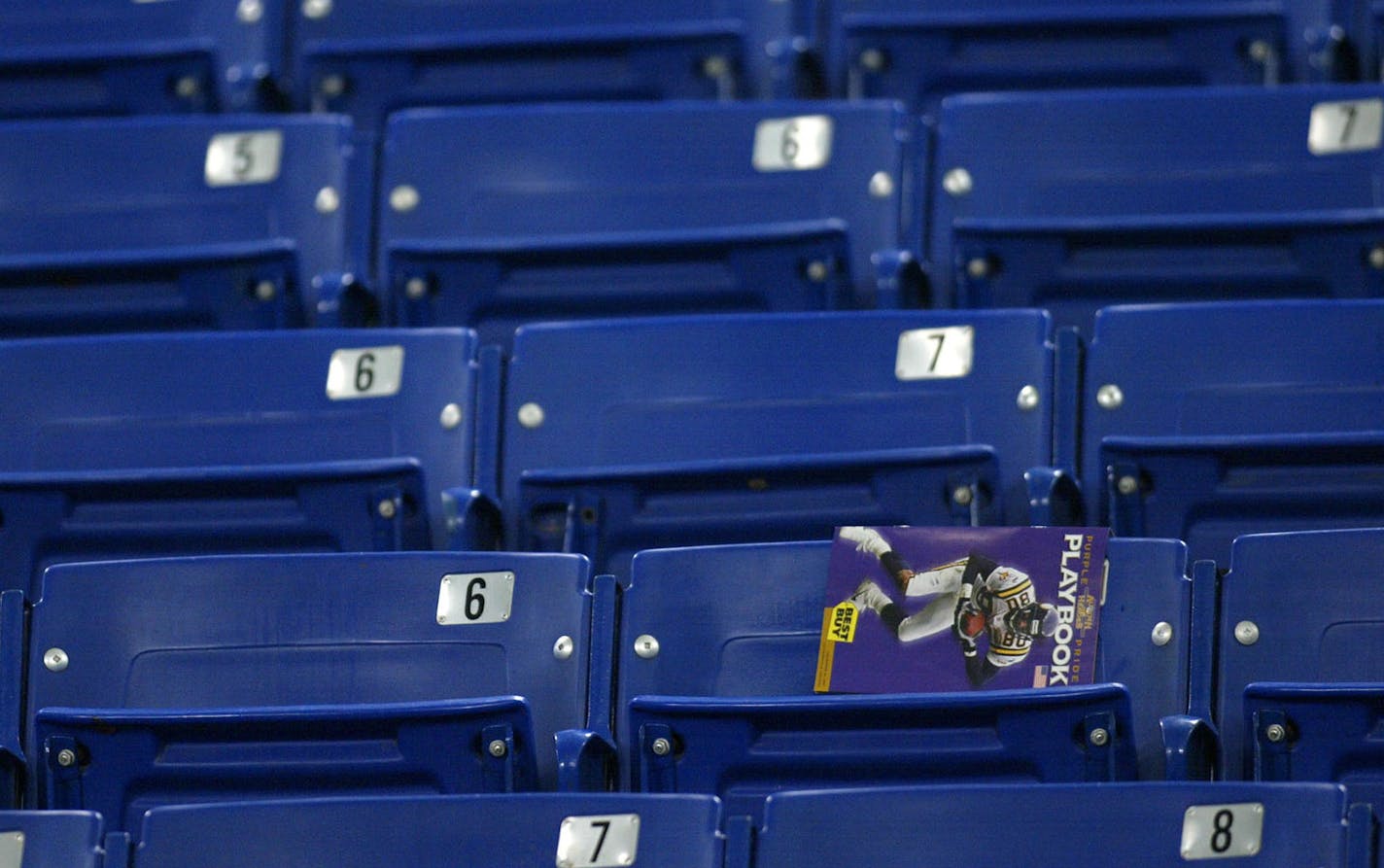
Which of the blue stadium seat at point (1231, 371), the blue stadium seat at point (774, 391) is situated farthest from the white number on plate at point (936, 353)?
the blue stadium seat at point (1231, 371)

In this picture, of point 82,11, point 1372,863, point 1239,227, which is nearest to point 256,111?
point 82,11

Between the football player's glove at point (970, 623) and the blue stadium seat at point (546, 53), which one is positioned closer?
the football player's glove at point (970, 623)

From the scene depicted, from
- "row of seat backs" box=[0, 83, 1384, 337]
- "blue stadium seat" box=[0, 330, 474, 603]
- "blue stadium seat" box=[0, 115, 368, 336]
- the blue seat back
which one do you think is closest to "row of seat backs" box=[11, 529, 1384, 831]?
the blue seat back

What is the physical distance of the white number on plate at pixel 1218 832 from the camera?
119 cm

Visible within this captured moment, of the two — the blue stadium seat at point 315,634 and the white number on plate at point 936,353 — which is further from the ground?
the white number on plate at point 936,353

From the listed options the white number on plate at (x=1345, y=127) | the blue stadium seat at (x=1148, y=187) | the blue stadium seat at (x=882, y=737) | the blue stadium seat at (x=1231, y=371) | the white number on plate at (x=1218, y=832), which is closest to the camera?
the white number on plate at (x=1218, y=832)

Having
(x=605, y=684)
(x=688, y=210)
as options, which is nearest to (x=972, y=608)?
(x=605, y=684)

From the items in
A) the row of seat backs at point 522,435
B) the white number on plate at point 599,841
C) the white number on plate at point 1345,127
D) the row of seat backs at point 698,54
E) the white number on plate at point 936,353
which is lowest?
the white number on plate at point 599,841

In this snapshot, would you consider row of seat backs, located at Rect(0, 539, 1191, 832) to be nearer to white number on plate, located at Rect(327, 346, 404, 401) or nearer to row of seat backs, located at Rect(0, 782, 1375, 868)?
row of seat backs, located at Rect(0, 782, 1375, 868)

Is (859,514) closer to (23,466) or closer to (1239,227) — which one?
(1239,227)

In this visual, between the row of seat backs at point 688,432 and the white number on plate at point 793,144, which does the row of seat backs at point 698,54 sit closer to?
the white number on plate at point 793,144

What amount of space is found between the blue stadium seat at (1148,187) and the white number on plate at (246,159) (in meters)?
0.68

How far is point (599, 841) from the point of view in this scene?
122 centimetres

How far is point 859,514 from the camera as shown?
1.63 m
